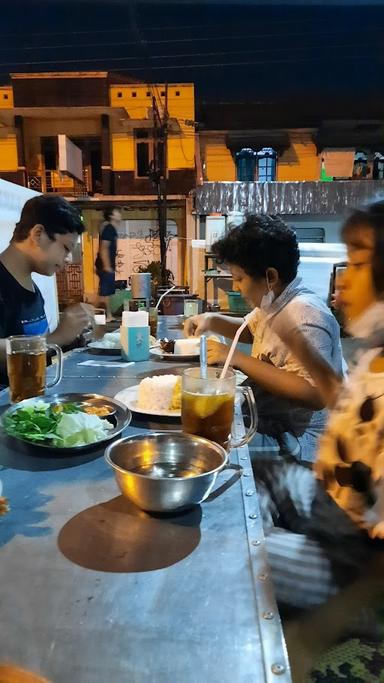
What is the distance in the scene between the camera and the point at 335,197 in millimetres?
10383

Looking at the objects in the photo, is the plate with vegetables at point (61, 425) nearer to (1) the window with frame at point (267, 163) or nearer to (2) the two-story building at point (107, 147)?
(2) the two-story building at point (107, 147)

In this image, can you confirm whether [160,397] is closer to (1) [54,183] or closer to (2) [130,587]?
(2) [130,587]

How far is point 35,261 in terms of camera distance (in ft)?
8.50

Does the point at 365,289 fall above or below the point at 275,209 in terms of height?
below

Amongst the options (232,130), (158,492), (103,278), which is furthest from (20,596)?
(232,130)

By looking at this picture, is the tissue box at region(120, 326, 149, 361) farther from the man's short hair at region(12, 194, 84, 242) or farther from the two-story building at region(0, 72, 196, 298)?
the two-story building at region(0, 72, 196, 298)

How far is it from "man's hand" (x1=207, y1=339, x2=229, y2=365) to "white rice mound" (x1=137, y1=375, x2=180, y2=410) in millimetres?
472

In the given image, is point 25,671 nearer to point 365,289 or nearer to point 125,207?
point 365,289

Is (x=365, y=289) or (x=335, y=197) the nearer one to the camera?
(x=365, y=289)

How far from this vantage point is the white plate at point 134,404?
149 cm

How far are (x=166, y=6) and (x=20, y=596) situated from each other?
9.29 m

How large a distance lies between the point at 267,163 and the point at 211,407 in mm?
12090

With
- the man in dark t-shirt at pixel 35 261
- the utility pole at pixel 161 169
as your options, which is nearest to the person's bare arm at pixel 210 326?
the man in dark t-shirt at pixel 35 261

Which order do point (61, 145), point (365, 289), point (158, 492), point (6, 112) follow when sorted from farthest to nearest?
point (6, 112), point (61, 145), point (365, 289), point (158, 492)
